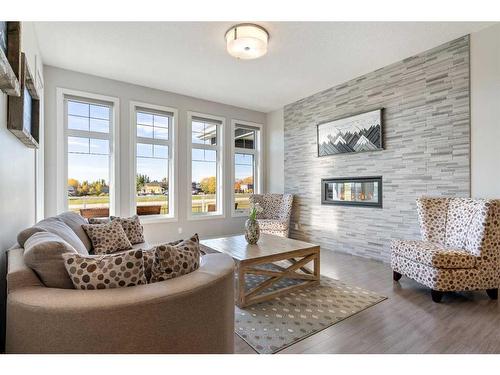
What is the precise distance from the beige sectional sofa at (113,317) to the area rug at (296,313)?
0.68m

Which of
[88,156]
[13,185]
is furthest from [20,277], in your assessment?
[88,156]

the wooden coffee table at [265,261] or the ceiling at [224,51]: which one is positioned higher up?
the ceiling at [224,51]

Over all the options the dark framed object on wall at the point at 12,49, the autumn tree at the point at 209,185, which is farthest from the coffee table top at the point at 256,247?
the autumn tree at the point at 209,185

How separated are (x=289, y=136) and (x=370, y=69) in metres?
2.01

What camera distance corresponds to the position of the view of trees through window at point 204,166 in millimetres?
5227

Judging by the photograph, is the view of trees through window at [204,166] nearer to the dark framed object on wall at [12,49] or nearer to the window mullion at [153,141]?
the window mullion at [153,141]

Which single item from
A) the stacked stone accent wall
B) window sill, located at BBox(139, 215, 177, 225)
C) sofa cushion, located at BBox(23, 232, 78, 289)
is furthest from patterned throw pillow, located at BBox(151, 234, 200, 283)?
window sill, located at BBox(139, 215, 177, 225)

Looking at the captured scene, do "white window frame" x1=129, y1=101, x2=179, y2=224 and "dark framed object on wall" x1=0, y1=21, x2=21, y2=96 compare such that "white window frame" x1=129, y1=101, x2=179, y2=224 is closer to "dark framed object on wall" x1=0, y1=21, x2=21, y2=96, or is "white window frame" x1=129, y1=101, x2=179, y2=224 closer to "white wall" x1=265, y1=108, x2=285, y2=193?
"white wall" x1=265, y1=108, x2=285, y2=193

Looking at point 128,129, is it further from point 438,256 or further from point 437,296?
point 437,296

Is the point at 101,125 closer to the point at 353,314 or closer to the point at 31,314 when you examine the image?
the point at 31,314

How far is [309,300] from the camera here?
2484 millimetres

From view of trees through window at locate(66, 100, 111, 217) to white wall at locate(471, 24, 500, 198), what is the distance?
5.11 metres

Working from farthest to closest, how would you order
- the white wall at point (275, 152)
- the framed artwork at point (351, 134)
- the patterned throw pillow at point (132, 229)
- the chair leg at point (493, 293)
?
the white wall at point (275, 152), the framed artwork at point (351, 134), the patterned throw pillow at point (132, 229), the chair leg at point (493, 293)

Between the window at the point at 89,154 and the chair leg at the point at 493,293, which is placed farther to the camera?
the window at the point at 89,154
